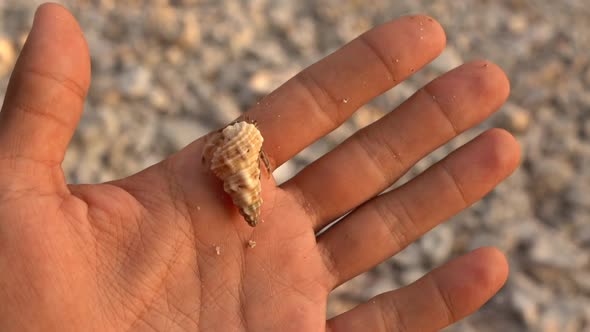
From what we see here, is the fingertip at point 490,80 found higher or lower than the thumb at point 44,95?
lower

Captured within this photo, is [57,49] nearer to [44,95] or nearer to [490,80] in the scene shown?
[44,95]

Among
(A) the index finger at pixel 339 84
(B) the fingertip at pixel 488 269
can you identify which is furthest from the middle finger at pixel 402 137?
(B) the fingertip at pixel 488 269

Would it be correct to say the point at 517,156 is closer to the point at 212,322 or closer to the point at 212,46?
the point at 212,322

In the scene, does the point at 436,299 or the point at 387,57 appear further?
the point at 387,57

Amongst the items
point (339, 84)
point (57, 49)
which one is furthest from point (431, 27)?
point (57, 49)

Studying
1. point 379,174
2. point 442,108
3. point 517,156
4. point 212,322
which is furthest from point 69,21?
point 517,156

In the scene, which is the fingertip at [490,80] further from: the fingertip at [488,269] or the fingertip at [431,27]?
the fingertip at [488,269]
